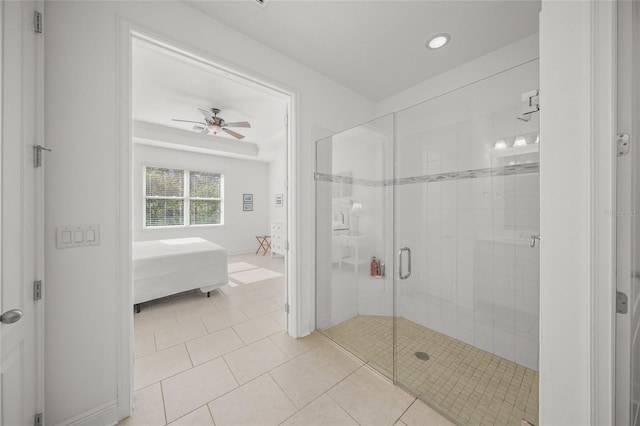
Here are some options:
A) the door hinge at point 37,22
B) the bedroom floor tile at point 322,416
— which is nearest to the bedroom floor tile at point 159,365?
the bedroom floor tile at point 322,416

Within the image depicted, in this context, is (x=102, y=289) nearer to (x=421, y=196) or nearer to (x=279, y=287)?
(x=421, y=196)

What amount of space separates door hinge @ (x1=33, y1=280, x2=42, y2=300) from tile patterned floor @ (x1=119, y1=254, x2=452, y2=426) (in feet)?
2.91

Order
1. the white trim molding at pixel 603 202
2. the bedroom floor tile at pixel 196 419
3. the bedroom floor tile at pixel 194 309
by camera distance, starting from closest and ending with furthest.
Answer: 1. the white trim molding at pixel 603 202
2. the bedroom floor tile at pixel 196 419
3. the bedroom floor tile at pixel 194 309

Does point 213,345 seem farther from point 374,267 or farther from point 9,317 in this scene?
point 374,267

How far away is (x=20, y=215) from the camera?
3.27 feet

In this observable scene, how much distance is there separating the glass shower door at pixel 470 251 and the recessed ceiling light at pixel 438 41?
47cm

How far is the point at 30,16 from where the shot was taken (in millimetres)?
1074

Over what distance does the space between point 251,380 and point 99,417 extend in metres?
0.84

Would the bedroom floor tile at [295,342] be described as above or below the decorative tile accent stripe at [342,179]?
below

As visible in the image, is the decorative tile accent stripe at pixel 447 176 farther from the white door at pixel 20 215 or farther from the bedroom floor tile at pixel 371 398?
the white door at pixel 20 215

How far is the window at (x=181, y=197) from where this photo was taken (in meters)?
5.33

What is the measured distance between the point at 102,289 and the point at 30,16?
4.49 feet

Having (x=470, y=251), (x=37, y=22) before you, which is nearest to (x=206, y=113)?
(x=37, y=22)

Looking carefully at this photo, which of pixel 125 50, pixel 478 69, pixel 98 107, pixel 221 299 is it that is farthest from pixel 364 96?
pixel 221 299
